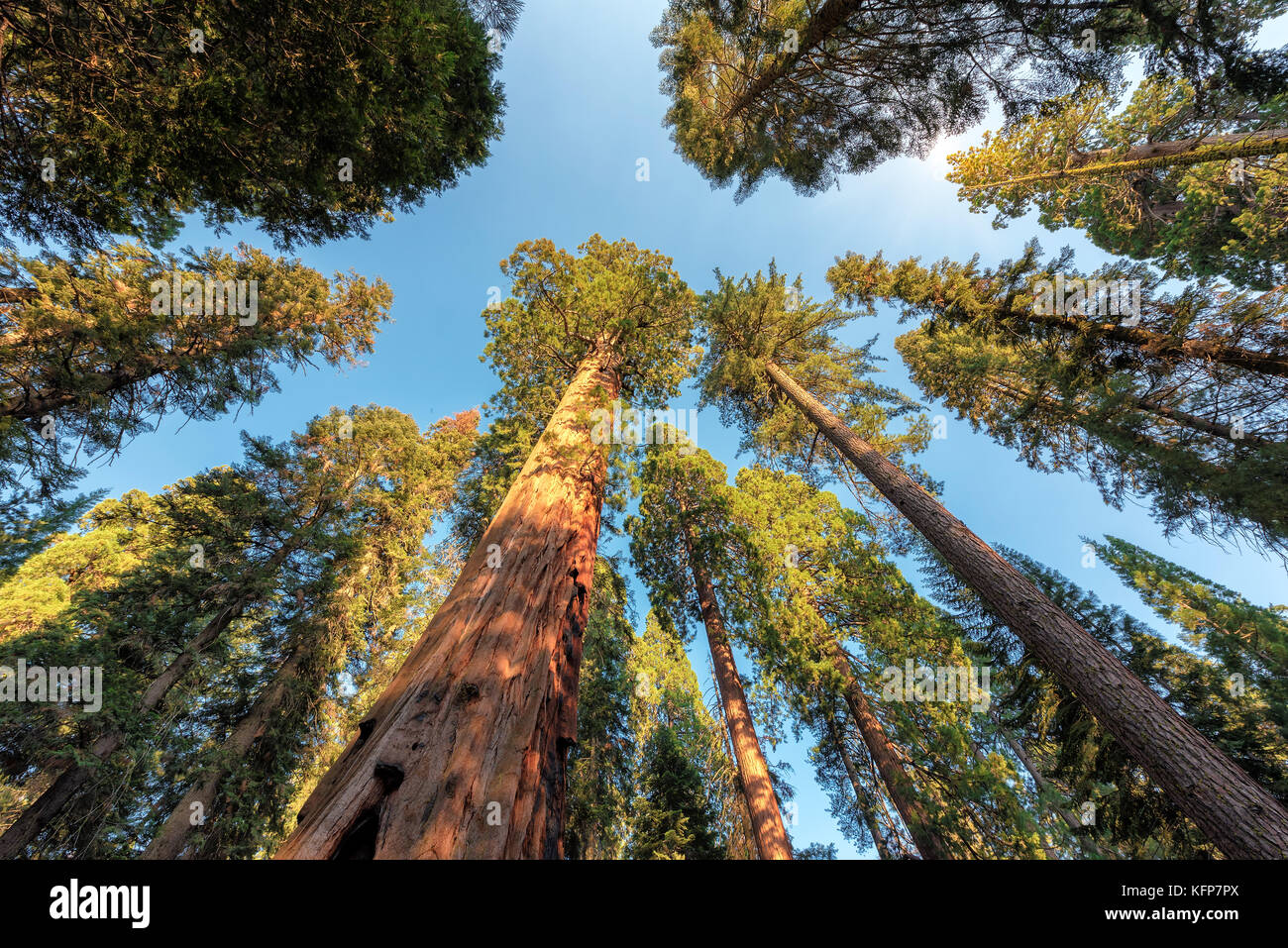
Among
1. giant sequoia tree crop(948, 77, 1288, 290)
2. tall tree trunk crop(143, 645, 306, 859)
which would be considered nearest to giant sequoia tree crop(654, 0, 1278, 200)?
giant sequoia tree crop(948, 77, 1288, 290)

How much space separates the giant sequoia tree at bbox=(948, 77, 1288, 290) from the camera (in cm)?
679

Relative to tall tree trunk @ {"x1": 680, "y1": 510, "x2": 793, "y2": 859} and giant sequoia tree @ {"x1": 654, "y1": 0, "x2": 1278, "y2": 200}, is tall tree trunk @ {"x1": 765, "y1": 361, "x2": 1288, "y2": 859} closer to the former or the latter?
tall tree trunk @ {"x1": 680, "y1": 510, "x2": 793, "y2": 859}

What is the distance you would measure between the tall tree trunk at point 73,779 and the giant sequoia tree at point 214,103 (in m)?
7.12

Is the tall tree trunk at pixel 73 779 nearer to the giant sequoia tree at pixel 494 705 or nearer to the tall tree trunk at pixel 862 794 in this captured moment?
the giant sequoia tree at pixel 494 705

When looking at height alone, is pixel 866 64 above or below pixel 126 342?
above

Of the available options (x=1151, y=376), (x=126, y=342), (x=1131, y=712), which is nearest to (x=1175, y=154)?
(x=1151, y=376)

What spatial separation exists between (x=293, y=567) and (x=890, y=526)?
14049 mm

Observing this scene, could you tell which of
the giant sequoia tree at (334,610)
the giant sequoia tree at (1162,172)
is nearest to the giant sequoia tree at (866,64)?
the giant sequoia tree at (1162,172)

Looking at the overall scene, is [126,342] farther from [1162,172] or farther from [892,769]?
[1162,172]

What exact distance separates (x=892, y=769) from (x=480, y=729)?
8007 mm

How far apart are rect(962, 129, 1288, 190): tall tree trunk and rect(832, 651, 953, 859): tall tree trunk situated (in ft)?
28.1

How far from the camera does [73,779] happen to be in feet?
24.7

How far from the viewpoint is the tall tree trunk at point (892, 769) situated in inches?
235
